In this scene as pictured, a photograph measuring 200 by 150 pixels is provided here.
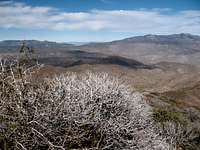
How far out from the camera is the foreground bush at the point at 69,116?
Result: 11.5 m

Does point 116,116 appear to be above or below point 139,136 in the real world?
above

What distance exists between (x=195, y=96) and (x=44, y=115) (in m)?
106

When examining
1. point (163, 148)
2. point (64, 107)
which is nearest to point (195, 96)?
point (163, 148)

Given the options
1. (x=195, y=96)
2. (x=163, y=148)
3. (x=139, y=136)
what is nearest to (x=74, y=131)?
(x=139, y=136)

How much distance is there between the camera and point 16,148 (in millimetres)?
11109

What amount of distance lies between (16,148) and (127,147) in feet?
19.9

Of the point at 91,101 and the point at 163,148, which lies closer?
the point at 91,101

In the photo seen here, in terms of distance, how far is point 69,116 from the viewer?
12.7 meters

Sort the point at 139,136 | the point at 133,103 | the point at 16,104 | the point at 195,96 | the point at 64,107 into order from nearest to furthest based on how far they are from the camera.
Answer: the point at 16,104
the point at 64,107
the point at 139,136
the point at 133,103
the point at 195,96

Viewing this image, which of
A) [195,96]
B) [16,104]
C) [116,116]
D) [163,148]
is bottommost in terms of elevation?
[195,96]

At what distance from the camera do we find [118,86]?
18.7 metres

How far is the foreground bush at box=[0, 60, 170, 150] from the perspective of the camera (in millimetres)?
11539

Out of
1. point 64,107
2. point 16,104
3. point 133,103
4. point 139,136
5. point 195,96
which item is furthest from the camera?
point 195,96

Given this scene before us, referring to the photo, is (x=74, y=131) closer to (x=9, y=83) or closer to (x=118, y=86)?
(x=9, y=83)
